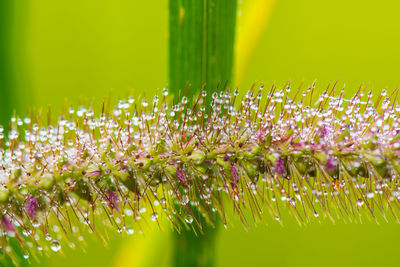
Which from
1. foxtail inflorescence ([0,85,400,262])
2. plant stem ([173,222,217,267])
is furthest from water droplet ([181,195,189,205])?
plant stem ([173,222,217,267])

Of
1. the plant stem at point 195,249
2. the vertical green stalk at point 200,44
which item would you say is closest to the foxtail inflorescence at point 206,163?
the vertical green stalk at point 200,44

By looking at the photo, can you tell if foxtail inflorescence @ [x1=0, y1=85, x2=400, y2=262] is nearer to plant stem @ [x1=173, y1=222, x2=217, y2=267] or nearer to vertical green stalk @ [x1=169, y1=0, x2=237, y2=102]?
vertical green stalk @ [x1=169, y1=0, x2=237, y2=102]

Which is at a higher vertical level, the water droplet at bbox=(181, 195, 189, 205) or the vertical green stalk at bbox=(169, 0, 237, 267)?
the vertical green stalk at bbox=(169, 0, 237, 267)

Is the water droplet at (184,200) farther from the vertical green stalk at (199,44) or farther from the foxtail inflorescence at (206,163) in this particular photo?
the vertical green stalk at (199,44)

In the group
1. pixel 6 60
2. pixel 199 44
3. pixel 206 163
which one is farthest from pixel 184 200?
pixel 6 60

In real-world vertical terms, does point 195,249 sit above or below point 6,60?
below

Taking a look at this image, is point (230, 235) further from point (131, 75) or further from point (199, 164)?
point (199, 164)

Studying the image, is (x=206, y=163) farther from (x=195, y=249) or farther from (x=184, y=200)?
(x=195, y=249)
